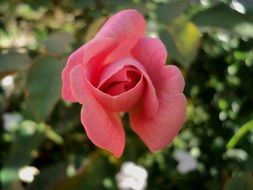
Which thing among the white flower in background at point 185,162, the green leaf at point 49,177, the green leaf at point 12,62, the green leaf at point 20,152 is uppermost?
the green leaf at point 12,62

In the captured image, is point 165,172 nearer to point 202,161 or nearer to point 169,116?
point 202,161

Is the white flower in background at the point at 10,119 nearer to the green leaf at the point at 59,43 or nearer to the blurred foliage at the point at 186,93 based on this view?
the blurred foliage at the point at 186,93

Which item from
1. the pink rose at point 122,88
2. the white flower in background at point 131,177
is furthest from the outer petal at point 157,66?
the white flower in background at point 131,177

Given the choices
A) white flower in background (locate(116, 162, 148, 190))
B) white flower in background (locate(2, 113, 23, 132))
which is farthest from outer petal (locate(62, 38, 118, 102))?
white flower in background (locate(2, 113, 23, 132))

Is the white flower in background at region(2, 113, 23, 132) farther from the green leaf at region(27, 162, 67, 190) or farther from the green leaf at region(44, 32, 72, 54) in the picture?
the green leaf at region(44, 32, 72, 54)

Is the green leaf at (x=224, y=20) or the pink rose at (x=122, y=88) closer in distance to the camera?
the pink rose at (x=122, y=88)

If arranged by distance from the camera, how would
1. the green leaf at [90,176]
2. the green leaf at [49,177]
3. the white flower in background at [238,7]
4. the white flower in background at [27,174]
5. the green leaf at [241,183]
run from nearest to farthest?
the green leaf at [241,183]
the white flower in background at [238,7]
the green leaf at [90,176]
the green leaf at [49,177]
the white flower in background at [27,174]

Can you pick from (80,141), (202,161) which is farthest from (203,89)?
(80,141)
